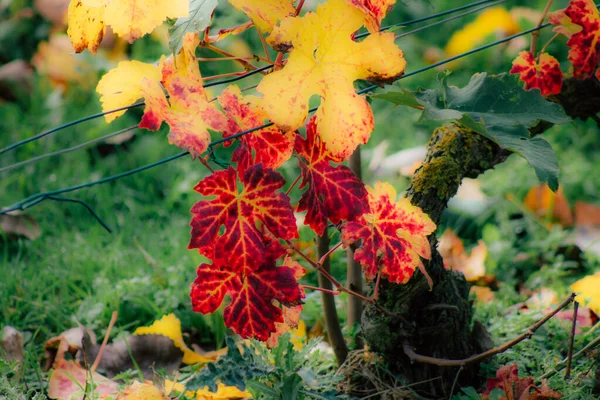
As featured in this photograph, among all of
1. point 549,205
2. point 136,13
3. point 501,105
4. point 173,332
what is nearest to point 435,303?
point 501,105

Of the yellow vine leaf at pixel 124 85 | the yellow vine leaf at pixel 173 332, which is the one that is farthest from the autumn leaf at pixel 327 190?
the yellow vine leaf at pixel 173 332

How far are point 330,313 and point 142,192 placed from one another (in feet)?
4.26

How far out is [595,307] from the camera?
54.7 inches

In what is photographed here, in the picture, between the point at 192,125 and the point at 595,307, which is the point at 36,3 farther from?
the point at 595,307

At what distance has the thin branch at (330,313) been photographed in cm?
140

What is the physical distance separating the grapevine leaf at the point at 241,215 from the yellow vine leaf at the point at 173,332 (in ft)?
2.34

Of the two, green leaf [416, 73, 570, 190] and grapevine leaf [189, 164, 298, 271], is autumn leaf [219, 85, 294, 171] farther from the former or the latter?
green leaf [416, 73, 570, 190]

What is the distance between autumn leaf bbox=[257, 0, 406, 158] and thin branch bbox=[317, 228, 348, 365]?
412mm

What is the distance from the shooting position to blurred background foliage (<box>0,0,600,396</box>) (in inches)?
74.1

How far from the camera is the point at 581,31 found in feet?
4.67

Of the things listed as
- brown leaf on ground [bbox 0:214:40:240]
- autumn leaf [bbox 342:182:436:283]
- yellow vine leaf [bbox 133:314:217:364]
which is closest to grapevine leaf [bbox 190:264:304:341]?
autumn leaf [bbox 342:182:436:283]

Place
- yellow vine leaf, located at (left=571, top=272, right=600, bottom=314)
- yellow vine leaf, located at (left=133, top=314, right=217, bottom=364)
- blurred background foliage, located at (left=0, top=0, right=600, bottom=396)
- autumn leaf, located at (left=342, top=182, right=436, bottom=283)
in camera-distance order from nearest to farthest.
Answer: autumn leaf, located at (left=342, top=182, right=436, bottom=283)
yellow vine leaf, located at (left=571, top=272, right=600, bottom=314)
yellow vine leaf, located at (left=133, top=314, right=217, bottom=364)
blurred background foliage, located at (left=0, top=0, right=600, bottom=396)

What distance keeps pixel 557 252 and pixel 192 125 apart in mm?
1668

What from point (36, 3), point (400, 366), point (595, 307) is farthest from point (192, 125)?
point (36, 3)
